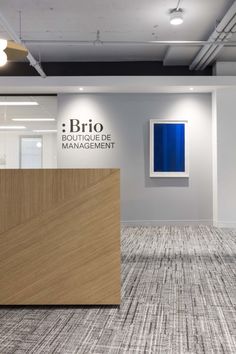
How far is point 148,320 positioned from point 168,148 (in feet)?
18.6

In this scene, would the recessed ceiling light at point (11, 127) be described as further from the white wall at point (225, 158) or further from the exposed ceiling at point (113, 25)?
the white wall at point (225, 158)

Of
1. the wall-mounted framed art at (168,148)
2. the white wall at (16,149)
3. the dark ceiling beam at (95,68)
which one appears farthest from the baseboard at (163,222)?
the dark ceiling beam at (95,68)

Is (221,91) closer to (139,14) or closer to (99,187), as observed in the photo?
(139,14)

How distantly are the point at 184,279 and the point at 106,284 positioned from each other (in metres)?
1.30

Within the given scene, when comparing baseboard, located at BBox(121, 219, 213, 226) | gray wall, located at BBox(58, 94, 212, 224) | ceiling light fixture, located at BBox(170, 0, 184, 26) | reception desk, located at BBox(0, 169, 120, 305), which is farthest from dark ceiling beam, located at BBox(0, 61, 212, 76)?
reception desk, located at BBox(0, 169, 120, 305)

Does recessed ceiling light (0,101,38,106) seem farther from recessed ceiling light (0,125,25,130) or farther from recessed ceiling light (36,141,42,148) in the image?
recessed ceiling light (36,141,42,148)

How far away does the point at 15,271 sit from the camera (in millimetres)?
3145

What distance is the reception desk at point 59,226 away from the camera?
10.2 feet

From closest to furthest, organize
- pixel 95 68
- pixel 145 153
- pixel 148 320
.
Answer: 1. pixel 148 320
2. pixel 95 68
3. pixel 145 153

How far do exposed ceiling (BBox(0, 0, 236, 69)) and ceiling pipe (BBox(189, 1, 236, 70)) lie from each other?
147 mm

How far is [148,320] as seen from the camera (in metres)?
3.02

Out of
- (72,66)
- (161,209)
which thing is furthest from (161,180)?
(72,66)

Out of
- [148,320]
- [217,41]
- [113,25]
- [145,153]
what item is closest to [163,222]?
[145,153]

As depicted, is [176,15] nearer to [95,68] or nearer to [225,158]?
[95,68]
